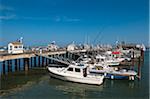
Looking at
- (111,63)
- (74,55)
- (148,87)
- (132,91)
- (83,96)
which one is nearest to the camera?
(83,96)

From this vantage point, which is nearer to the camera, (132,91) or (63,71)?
(132,91)

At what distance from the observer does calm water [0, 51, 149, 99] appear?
24.3m

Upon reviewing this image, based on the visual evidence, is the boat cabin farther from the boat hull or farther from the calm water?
the calm water

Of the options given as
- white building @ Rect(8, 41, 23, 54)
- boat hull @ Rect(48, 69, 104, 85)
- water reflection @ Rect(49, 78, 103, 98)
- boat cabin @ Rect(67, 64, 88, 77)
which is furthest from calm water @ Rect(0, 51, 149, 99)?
white building @ Rect(8, 41, 23, 54)

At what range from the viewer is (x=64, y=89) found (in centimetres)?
2731

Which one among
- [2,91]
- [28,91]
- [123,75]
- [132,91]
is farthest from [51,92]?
[123,75]

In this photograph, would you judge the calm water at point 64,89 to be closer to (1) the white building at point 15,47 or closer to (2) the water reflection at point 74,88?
(2) the water reflection at point 74,88

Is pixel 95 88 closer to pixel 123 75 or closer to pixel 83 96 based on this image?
pixel 83 96

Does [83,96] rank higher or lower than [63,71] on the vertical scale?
lower

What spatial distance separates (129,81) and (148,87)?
3.49m

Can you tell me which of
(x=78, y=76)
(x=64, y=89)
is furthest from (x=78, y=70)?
(x=64, y=89)

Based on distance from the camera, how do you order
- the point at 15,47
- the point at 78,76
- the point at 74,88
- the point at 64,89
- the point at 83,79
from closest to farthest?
the point at 64,89
the point at 74,88
the point at 83,79
the point at 78,76
the point at 15,47

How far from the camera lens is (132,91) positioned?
27.5m

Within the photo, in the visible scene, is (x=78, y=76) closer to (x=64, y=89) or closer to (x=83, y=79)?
(x=83, y=79)
